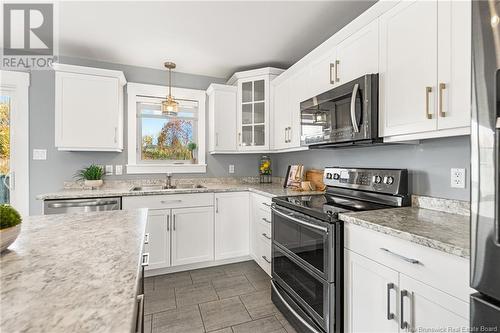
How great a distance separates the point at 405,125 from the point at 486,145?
804 mm

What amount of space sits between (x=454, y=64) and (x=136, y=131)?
320 centimetres

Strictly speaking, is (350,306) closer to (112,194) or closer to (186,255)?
(186,255)

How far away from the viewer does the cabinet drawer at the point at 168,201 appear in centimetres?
254

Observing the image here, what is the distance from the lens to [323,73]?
2.15m

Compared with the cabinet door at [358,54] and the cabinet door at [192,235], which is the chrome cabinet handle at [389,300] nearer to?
the cabinet door at [358,54]

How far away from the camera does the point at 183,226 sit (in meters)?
2.73

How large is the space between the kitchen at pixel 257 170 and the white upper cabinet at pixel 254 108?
0.08 feet

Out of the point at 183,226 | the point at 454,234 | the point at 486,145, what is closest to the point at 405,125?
the point at 454,234

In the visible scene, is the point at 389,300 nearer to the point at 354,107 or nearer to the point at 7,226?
the point at 354,107

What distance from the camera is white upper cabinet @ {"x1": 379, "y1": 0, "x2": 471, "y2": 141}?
120cm

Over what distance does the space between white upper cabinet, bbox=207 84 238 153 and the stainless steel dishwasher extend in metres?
1.34

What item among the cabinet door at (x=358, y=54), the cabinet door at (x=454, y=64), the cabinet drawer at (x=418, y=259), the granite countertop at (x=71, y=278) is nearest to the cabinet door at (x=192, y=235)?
the granite countertop at (x=71, y=278)

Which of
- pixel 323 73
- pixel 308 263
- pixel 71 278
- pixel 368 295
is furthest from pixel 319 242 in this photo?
pixel 323 73

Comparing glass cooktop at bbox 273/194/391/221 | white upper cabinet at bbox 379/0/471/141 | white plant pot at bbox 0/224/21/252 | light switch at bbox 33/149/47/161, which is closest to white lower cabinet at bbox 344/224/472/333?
glass cooktop at bbox 273/194/391/221
